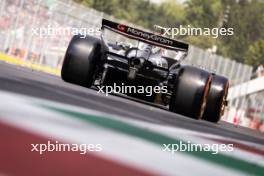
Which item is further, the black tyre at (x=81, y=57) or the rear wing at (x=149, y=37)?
the rear wing at (x=149, y=37)

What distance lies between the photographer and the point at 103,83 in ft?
39.7

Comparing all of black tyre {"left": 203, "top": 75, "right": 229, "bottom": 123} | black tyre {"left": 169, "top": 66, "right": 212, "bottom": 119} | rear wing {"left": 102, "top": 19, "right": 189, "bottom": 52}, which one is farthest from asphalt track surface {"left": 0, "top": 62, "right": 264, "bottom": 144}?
black tyre {"left": 203, "top": 75, "right": 229, "bottom": 123}

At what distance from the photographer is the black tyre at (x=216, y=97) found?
12.6 metres

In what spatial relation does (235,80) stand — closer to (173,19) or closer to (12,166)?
(12,166)

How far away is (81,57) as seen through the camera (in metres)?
10.8

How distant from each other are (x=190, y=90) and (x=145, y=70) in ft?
4.66

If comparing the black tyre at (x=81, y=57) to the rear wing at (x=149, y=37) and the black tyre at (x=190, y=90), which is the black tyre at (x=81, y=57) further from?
the black tyre at (x=190, y=90)

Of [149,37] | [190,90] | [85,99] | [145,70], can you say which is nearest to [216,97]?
[145,70]

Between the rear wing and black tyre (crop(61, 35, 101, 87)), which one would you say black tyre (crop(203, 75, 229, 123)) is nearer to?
the rear wing

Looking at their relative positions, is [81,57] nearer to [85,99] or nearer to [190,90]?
[190,90]

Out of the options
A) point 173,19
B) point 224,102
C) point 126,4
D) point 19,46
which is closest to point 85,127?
point 224,102

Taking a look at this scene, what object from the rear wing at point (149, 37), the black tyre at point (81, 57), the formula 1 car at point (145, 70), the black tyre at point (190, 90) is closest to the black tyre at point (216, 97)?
the formula 1 car at point (145, 70)

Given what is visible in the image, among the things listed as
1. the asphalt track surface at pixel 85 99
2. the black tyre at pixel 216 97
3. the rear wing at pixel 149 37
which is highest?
the rear wing at pixel 149 37

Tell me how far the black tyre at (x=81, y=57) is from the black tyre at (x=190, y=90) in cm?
145
